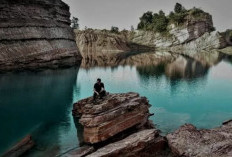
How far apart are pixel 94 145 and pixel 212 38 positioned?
541 ft

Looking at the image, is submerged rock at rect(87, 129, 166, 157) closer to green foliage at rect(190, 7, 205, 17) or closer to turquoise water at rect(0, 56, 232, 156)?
turquoise water at rect(0, 56, 232, 156)

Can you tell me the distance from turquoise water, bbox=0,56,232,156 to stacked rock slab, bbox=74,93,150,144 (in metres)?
3.18

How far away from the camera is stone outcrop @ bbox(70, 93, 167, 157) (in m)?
22.3

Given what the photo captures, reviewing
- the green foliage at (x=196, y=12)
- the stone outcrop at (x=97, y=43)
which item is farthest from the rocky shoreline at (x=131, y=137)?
the green foliage at (x=196, y=12)

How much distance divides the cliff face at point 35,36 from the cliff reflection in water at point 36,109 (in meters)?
5.72

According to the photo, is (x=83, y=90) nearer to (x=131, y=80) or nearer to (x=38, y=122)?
(x=131, y=80)

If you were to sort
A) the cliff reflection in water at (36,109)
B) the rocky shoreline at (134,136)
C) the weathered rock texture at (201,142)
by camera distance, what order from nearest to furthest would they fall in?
the weathered rock texture at (201,142), the rocky shoreline at (134,136), the cliff reflection in water at (36,109)

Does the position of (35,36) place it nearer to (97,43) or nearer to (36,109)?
(36,109)

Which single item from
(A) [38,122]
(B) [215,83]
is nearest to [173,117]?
(A) [38,122]

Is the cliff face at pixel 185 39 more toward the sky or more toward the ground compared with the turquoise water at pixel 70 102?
more toward the sky

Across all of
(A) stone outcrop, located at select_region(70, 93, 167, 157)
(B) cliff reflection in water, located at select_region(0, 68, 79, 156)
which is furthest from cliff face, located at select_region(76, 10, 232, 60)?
(A) stone outcrop, located at select_region(70, 93, 167, 157)

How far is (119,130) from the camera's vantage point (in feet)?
83.9

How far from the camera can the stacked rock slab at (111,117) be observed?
24625 mm

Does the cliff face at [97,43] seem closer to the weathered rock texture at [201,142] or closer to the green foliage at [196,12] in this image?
the green foliage at [196,12]
